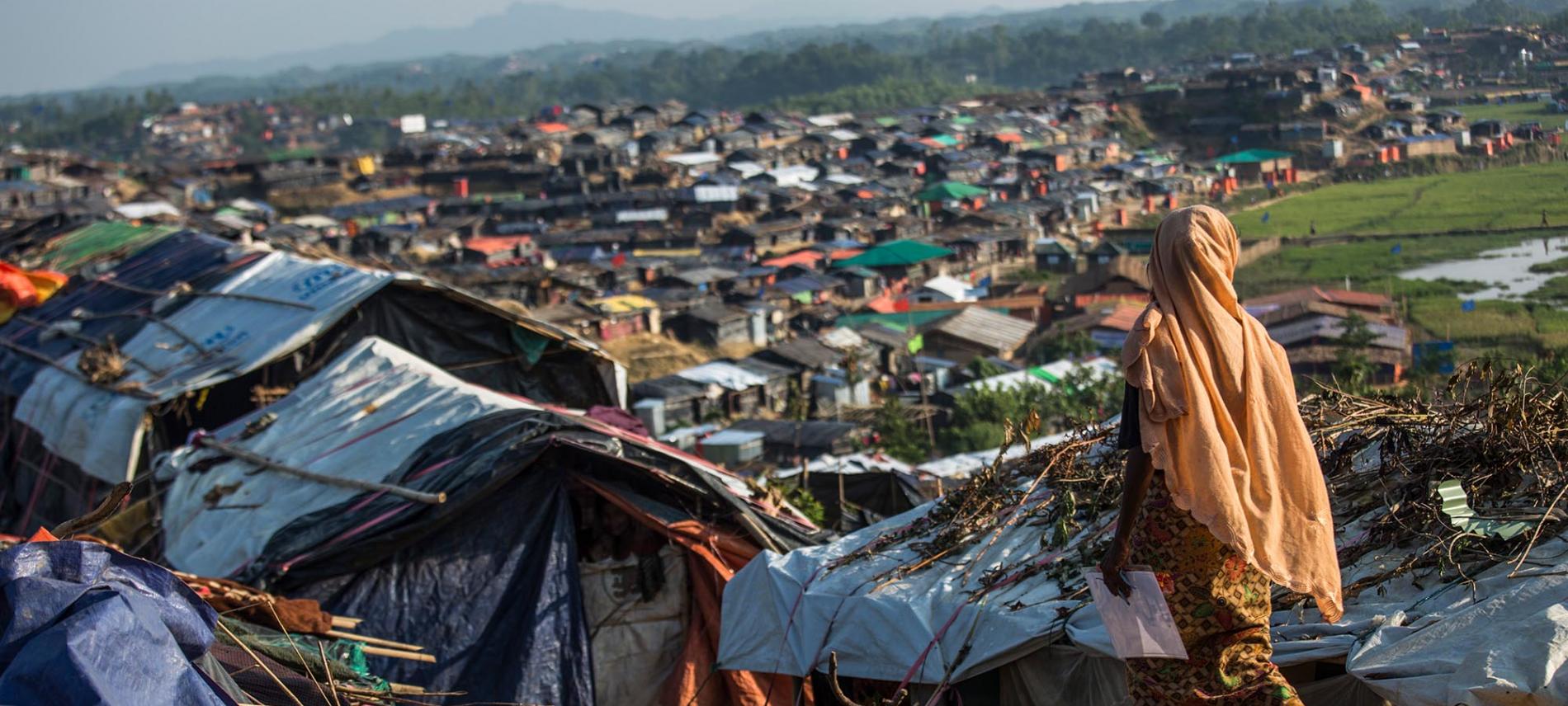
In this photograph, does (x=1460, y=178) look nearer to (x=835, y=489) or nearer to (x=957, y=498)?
(x=835, y=489)

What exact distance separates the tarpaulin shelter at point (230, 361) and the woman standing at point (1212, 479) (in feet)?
20.4

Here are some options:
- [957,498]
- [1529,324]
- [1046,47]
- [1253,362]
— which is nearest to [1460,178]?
[1529,324]

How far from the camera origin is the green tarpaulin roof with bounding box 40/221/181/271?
12086mm

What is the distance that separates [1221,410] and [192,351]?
24.6 feet

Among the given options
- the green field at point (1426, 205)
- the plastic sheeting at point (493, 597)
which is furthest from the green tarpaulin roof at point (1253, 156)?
the plastic sheeting at point (493, 597)

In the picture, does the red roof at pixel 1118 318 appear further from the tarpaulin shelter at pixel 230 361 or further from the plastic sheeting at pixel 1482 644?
the plastic sheeting at pixel 1482 644

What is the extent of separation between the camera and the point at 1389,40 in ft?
126

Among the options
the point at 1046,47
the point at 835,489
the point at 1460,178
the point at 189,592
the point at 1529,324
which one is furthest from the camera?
the point at 1046,47

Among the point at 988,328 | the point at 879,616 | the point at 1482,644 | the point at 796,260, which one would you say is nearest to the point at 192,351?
the point at 879,616

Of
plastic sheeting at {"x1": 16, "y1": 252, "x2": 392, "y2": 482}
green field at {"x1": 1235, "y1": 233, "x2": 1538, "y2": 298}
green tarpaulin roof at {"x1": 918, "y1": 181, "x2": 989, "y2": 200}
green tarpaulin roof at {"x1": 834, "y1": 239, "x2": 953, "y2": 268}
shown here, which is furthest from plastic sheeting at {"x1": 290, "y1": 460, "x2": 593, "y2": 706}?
green tarpaulin roof at {"x1": 918, "y1": 181, "x2": 989, "y2": 200}

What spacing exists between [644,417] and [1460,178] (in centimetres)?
1359

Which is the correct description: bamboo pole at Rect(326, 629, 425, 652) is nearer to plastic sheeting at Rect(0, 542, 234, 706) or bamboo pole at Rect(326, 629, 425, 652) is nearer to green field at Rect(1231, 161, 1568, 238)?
plastic sheeting at Rect(0, 542, 234, 706)

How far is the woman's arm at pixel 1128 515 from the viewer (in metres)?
2.64

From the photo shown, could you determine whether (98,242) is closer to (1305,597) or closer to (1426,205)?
(1305,597)
